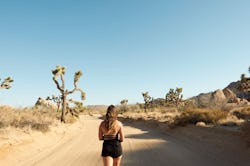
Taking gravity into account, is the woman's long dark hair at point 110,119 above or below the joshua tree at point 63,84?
below

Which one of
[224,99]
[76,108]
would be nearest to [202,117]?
[76,108]

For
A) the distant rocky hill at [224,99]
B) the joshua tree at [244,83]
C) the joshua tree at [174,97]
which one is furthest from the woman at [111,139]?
the joshua tree at [174,97]

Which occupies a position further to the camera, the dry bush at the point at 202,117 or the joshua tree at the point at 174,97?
the joshua tree at the point at 174,97


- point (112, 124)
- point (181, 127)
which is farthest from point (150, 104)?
point (112, 124)

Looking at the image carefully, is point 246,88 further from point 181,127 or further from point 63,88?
point 63,88

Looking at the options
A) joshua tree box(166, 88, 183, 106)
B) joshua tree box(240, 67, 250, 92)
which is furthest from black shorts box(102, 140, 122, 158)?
joshua tree box(166, 88, 183, 106)

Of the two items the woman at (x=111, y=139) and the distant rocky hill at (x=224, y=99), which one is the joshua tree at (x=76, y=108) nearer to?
the distant rocky hill at (x=224, y=99)

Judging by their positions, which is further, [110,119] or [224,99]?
[224,99]

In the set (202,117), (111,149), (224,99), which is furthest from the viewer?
(224,99)

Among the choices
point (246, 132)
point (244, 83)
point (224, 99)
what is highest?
point (224, 99)

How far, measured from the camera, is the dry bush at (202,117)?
18.8m

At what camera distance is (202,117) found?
19.5m

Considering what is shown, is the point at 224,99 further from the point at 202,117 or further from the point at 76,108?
the point at 202,117

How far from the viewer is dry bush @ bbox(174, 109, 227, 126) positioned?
61.8 feet
